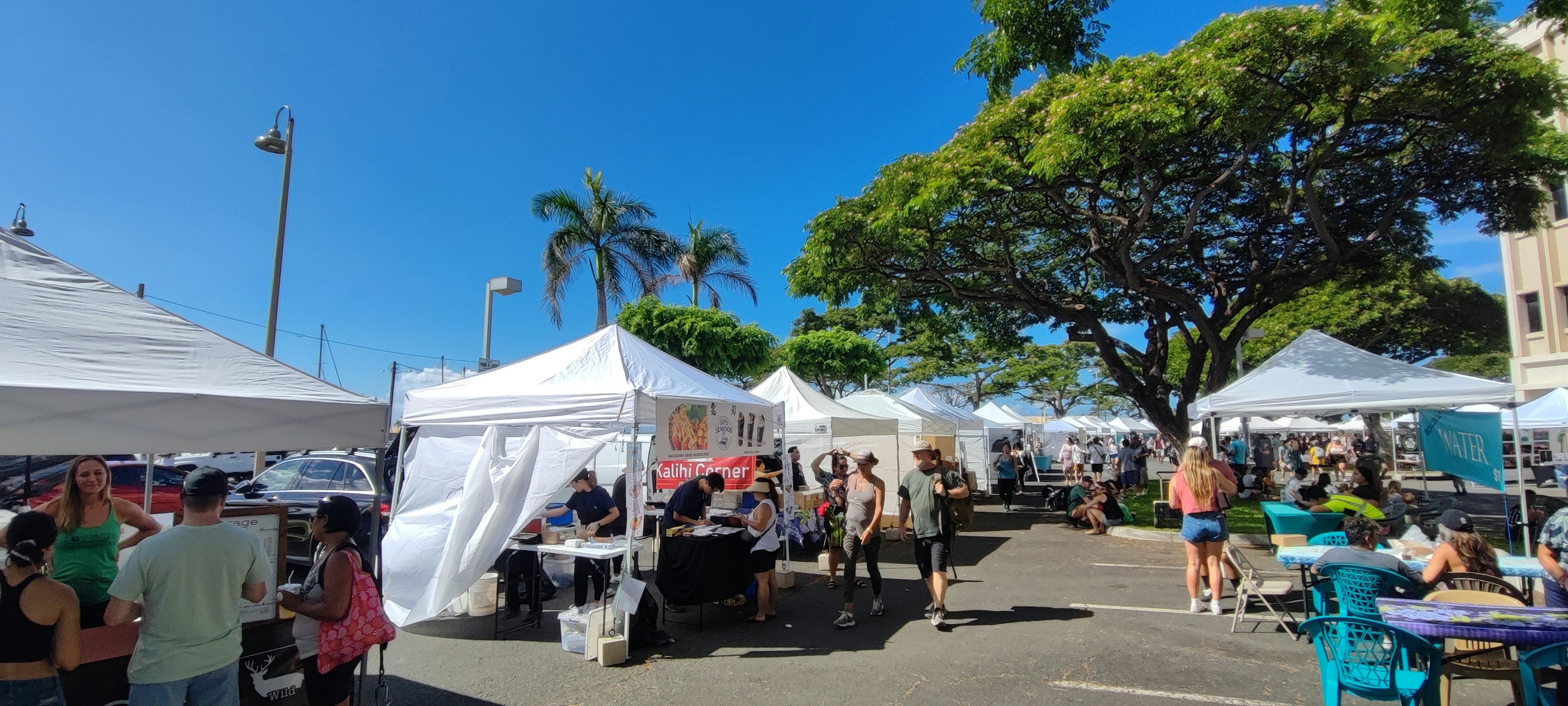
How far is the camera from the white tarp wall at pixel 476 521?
22.2 feet

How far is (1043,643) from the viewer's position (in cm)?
632

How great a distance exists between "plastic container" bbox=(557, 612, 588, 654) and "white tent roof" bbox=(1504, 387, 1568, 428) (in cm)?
1805

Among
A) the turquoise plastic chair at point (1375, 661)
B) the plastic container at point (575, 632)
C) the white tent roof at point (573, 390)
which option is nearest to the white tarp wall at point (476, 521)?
the white tent roof at point (573, 390)

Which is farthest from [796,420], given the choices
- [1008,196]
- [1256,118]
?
[1256,118]

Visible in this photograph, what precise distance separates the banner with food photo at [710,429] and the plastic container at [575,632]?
151cm

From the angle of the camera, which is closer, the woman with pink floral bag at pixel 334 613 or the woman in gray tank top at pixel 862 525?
the woman with pink floral bag at pixel 334 613

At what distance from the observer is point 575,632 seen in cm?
630

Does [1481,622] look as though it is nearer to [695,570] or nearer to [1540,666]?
[1540,666]

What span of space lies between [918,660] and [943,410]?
1462 cm

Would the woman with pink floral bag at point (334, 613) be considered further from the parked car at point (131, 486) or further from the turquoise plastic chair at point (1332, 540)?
the parked car at point (131, 486)

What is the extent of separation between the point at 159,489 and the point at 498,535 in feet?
35.4

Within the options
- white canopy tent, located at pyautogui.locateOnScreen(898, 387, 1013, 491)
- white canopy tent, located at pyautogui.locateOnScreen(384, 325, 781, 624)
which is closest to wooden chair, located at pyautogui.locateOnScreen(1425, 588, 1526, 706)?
white canopy tent, located at pyautogui.locateOnScreen(384, 325, 781, 624)

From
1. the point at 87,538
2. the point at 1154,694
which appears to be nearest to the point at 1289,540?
the point at 1154,694

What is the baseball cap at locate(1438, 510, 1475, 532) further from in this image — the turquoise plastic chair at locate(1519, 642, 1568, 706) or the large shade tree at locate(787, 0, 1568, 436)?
the large shade tree at locate(787, 0, 1568, 436)
